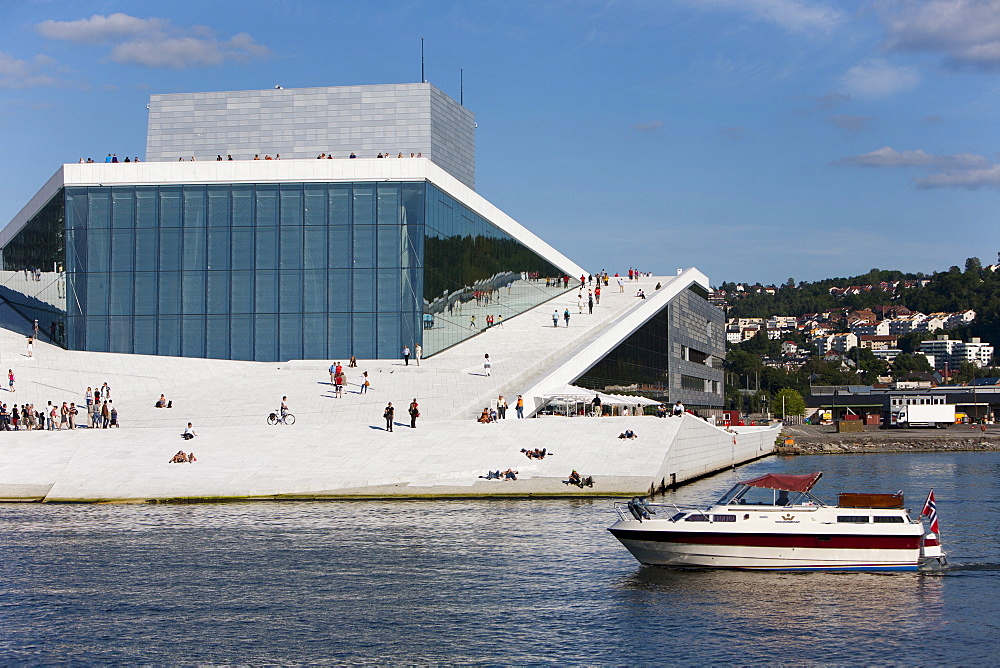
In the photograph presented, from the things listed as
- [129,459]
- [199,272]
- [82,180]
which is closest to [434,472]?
[129,459]

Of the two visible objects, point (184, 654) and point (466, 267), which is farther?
point (466, 267)

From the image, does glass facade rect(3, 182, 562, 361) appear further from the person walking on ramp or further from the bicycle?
the person walking on ramp

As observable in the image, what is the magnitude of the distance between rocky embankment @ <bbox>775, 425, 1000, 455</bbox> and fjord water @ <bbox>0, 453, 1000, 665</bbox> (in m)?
43.7

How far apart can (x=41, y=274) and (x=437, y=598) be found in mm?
38893

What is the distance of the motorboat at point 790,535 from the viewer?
69.4 ft

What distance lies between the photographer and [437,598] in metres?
18.7

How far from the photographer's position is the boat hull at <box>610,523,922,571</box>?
21.1 meters

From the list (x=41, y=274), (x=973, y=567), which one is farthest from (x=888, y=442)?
(x=973, y=567)

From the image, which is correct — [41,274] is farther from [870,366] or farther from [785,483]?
[870,366]

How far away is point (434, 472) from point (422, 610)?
13166mm

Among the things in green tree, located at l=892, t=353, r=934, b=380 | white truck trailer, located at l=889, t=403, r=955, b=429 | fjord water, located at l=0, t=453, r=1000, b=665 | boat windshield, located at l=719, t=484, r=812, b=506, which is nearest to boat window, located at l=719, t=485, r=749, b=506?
boat windshield, located at l=719, t=484, r=812, b=506

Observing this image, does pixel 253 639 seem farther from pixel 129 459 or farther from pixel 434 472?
pixel 129 459

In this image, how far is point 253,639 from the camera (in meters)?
16.4

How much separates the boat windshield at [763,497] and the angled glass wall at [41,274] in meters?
36.7
